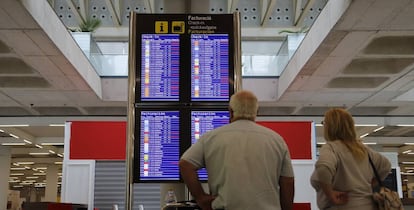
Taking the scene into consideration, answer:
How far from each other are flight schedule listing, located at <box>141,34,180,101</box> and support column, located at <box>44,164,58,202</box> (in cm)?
2350

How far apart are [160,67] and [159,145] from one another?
599mm

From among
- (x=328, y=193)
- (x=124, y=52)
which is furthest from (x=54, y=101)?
(x=328, y=193)

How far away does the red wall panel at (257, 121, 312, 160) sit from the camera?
10.9 meters

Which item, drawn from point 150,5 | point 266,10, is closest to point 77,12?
point 150,5

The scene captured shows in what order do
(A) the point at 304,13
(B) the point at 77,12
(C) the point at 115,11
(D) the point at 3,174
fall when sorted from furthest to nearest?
(D) the point at 3,174 < (A) the point at 304,13 < (C) the point at 115,11 < (B) the point at 77,12

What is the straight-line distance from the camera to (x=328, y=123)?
321cm

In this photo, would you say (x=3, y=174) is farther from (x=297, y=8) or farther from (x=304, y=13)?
(x=304, y=13)

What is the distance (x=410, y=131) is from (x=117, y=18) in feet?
42.0

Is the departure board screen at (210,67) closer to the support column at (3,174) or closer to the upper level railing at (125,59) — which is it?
the upper level railing at (125,59)

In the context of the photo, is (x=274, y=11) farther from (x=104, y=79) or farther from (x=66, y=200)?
(x=66, y=200)

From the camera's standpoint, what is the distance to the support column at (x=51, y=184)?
26242 mm

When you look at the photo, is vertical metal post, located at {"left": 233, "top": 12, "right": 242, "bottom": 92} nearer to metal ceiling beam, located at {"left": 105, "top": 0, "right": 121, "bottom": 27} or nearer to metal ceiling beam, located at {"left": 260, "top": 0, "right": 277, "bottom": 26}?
metal ceiling beam, located at {"left": 260, "top": 0, "right": 277, "bottom": 26}

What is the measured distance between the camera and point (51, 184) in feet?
92.1

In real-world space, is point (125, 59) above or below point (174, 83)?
above
